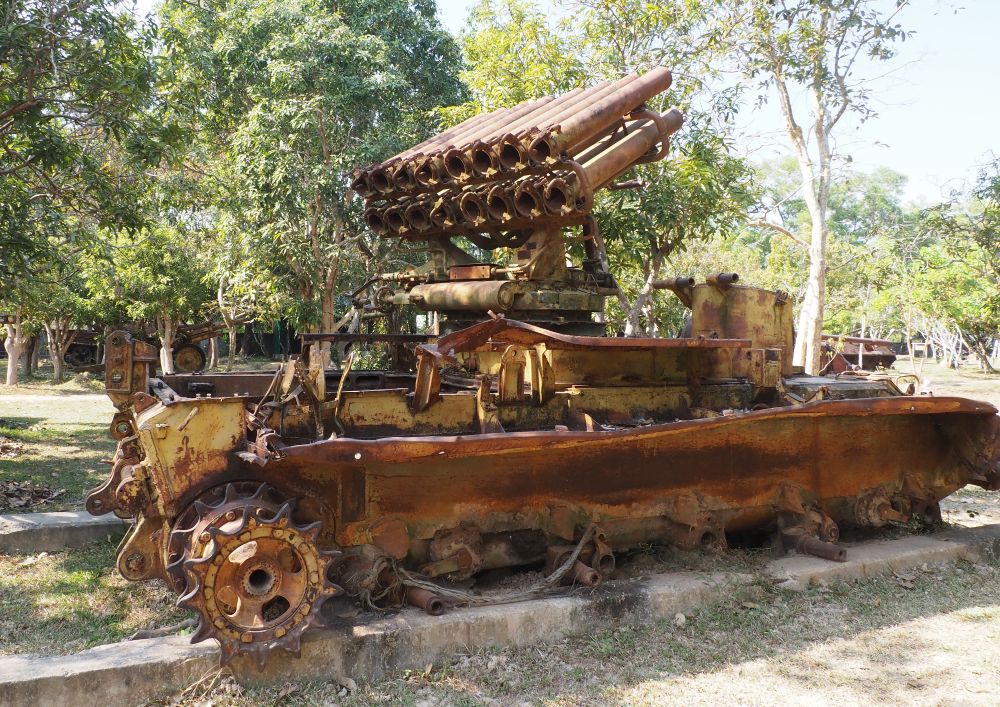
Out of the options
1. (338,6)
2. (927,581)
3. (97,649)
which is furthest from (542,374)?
(338,6)

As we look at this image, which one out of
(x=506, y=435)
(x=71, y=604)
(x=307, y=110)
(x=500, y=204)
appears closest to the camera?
(x=506, y=435)

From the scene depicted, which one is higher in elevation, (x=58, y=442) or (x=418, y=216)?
(x=418, y=216)

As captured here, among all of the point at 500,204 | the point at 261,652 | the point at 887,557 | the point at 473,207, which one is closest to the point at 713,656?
the point at 887,557

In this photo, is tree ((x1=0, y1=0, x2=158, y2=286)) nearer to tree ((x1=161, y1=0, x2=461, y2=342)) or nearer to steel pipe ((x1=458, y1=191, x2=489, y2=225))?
tree ((x1=161, y1=0, x2=461, y2=342))

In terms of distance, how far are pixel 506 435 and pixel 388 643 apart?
1.22 metres

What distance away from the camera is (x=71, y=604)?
5.26 m

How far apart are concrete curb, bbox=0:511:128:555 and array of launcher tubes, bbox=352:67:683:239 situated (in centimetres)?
317

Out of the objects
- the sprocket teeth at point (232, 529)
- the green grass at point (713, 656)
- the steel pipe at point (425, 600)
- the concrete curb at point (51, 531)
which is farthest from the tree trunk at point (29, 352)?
the green grass at point (713, 656)

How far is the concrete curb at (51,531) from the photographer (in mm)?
6367

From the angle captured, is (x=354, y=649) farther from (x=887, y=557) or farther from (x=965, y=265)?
(x=965, y=265)

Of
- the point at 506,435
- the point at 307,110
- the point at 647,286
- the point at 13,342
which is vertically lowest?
the point at 506,435

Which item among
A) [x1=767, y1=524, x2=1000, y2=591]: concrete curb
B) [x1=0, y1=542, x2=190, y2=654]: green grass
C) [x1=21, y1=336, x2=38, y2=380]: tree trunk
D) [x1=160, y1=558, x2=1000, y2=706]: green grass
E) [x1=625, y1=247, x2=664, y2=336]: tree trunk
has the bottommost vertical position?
[x1=160, y1=558, x2=1000, y2=706]: green grass

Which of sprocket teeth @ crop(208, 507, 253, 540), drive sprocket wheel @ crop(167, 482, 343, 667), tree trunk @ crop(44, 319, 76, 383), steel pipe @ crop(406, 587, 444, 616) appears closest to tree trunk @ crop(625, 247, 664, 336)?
steel pipe @ crop(406, 587, 444, 616)

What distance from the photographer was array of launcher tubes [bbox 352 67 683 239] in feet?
19.5
